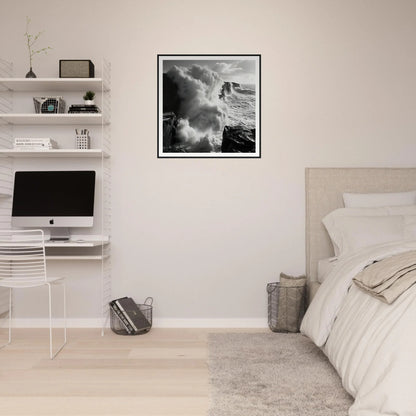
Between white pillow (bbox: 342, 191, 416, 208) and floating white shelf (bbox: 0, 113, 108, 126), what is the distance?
200 cm

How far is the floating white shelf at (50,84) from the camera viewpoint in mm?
3936

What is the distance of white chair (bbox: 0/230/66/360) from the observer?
332 centimetres

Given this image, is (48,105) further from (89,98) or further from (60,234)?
(60,234)

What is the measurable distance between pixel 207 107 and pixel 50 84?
121 cm

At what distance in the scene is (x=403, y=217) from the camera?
11.8 feet

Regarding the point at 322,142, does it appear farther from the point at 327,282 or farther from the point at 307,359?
the point at 307,359

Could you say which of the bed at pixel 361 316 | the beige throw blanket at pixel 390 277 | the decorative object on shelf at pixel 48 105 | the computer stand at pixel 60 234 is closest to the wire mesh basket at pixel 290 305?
the bed at pixel 361 316

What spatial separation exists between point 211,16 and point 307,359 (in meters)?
2.69

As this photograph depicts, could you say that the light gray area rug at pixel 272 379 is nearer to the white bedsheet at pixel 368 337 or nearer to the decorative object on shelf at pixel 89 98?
the white bedsheet at pixel 368 337

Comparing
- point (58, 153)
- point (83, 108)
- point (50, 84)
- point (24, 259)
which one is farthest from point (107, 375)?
point (50, 84)

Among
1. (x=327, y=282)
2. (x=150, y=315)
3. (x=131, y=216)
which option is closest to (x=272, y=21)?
(x=131, y=216)

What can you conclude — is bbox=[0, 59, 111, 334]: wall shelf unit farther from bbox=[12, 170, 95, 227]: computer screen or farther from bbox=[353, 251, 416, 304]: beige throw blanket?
bbox=[353, 251, 416, 304]: beige throw blanket

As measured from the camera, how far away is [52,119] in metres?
4.07

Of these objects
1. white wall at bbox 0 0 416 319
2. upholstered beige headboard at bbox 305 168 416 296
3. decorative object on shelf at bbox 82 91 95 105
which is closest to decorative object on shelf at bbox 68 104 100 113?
decorative object on shelf at bbox 82 91 95 105
